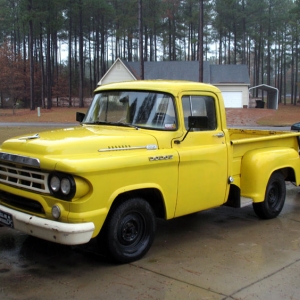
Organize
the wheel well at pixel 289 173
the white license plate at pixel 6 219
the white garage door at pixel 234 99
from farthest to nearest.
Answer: the white garage door at pixel 234 99 < the wheel well at pixel 289 173 < the white license plate at pixel 6 219

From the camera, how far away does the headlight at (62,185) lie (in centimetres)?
417

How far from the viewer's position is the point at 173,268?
470 centimetres

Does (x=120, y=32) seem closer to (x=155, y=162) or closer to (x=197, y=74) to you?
(x=197, y=74)

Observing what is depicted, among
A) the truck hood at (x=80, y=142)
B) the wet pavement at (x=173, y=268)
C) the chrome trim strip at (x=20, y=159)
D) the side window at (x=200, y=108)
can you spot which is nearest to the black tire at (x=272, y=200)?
the wet pavement at (x=173, y=268)

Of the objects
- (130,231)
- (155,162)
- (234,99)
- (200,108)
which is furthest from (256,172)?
(234,99)

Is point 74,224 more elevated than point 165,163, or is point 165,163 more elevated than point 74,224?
point 165,163

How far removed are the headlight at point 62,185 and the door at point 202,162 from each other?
4.82ft

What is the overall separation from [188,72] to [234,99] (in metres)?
6.07

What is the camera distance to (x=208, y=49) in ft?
229

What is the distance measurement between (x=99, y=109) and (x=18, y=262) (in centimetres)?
225

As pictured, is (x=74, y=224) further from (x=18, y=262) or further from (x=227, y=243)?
(x=227, y=243)

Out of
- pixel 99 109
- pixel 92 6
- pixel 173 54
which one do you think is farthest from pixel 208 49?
pixel 99 109

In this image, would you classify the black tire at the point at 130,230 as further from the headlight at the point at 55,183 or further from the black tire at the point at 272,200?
the black tire at the point at 272,200

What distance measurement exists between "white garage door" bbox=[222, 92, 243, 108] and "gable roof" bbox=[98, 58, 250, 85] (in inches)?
52.3
